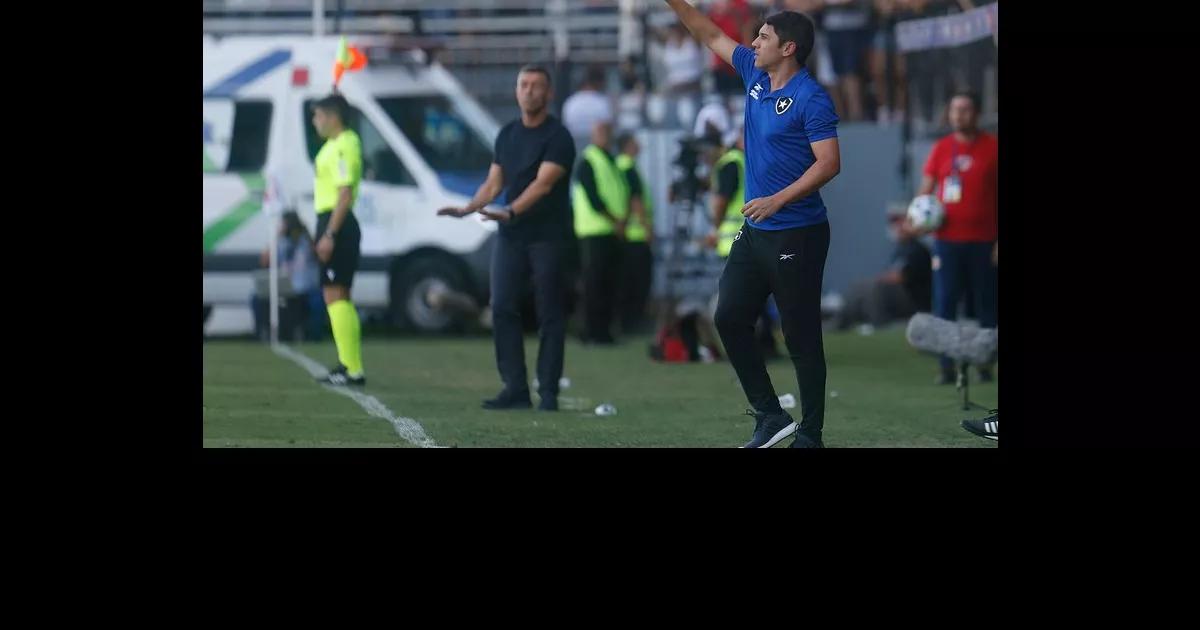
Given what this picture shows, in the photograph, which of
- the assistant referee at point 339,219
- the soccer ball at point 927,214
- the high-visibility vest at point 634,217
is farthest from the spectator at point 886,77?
the assistant referee at point 339,219

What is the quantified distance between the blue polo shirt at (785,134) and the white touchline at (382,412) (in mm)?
1986

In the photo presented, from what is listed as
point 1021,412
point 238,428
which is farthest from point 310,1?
point 1021,412

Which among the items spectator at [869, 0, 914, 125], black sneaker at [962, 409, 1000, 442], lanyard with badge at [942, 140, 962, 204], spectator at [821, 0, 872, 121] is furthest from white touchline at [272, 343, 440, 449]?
spectator at [869, 0, 914, 125]

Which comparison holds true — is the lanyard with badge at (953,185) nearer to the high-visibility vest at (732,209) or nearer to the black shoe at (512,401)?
the high-visibility vest at (732,209)

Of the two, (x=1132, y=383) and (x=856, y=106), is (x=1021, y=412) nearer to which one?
(x=1132, y=383)

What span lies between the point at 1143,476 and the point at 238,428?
471 centimetres

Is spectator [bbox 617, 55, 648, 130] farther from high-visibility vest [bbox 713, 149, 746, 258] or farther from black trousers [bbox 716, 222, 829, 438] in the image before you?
black trousers [bbox 716, 222, 829, 438]

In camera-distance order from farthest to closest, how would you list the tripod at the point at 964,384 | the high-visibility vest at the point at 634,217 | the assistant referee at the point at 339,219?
the high-visibility vest at the point at 634,217, the assistant referee at the point at 339,219, the tripod at the point at 964,384

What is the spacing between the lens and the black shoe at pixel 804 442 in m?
8.77

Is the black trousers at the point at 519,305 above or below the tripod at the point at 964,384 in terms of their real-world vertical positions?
above

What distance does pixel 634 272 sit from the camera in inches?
697

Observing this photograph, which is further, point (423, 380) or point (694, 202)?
point (694, 202)

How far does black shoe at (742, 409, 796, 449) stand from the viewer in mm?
8820

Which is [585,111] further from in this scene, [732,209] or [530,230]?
[530,230]
